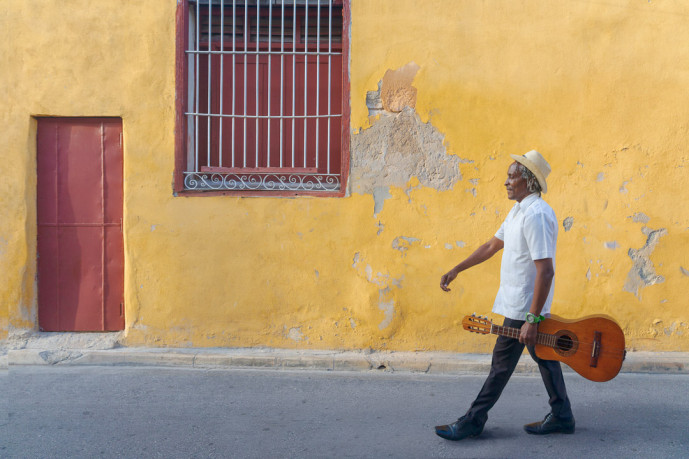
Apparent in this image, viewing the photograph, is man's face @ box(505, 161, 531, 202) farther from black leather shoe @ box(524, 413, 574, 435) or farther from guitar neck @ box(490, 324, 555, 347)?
black leather shoe @ box(524, 413, 574, 435)

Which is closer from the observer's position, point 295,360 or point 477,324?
point 477,324

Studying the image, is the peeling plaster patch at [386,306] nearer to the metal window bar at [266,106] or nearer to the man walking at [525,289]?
the metal window bar at [266,106]

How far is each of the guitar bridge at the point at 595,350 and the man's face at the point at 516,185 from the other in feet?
2.93

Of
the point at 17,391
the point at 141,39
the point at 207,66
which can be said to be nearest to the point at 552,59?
the point at 207,66

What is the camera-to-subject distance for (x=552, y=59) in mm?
5344

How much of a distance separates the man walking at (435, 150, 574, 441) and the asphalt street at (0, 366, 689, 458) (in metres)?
0.15

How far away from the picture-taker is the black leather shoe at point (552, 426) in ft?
12.0

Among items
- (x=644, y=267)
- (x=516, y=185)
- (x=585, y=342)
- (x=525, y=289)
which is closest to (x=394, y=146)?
(x=516, y=185)

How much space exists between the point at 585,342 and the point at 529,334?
0.38 metres

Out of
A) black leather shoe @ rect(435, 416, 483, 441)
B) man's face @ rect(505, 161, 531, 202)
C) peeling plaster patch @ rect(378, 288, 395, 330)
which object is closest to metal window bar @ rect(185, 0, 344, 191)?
peeling plaster patch @ rect(378, 288, 395, 330)

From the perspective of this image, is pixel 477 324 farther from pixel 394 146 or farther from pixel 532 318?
pixel 394 146

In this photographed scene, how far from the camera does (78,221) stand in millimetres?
5516

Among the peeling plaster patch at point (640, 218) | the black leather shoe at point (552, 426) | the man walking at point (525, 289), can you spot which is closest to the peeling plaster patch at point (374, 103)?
the man walking at point (525, 289)

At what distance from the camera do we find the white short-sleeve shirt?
3.30 meters
